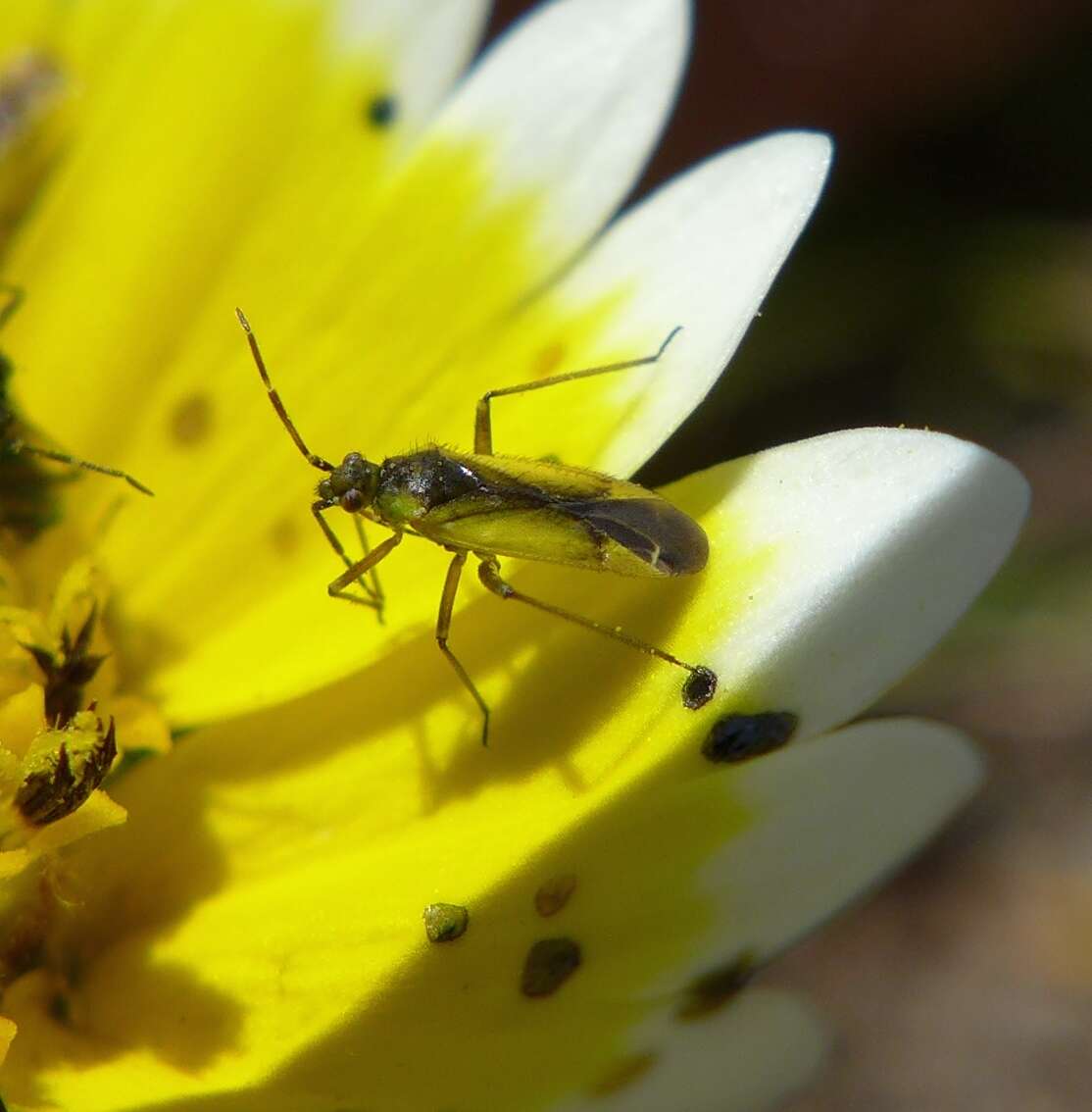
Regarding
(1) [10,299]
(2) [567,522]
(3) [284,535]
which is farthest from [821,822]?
(1) [10,299]

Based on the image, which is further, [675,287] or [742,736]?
[675,287]

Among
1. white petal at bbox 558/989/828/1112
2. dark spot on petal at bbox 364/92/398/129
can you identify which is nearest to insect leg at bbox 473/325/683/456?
dark spot on petal at bbox 364/92/398/129

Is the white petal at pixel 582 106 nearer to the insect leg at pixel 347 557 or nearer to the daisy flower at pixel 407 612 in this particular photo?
the daisy flower at pixel 407 612

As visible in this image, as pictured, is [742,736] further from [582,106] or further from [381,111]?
[381,111]

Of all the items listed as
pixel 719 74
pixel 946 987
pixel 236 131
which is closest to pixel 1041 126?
pixel 719 74

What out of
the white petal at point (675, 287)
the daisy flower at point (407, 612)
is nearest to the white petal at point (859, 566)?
the daisy flower at point (407, 612)

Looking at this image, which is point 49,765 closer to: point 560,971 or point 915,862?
point 560,971
